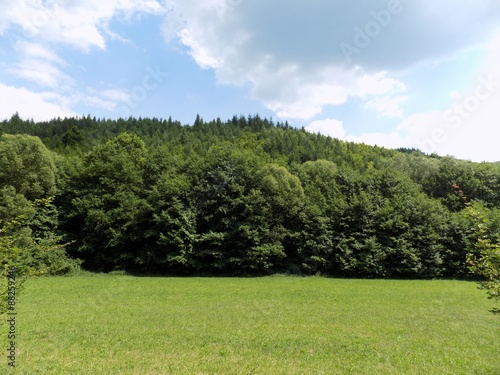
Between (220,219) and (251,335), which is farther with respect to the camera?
(220,219)

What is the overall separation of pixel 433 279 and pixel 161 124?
9673 cm

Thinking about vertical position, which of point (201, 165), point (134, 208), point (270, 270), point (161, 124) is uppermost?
point (161, 124)

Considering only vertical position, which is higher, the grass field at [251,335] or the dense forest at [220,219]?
the dense forest at [220,219]

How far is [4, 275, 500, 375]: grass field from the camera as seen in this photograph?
9352mm

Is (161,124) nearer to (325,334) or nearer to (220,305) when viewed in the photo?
(220,305)

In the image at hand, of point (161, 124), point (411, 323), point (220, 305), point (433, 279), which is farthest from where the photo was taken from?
point (161, 124)

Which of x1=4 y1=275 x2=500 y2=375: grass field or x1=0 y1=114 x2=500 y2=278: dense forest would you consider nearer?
x1=4 y1=275 x2=500 y2=375: grass field

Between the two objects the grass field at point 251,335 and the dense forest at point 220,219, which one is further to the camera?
the dense forest at point 220,219

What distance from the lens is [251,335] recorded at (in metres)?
12.5

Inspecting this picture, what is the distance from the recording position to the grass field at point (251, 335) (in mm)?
9352

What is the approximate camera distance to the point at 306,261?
138 ft

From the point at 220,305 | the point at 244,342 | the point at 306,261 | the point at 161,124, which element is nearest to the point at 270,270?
the point at 306,261

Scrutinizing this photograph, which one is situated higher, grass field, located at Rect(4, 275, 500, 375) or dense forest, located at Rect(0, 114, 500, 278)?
dense forest, located at Rect(0, 114, 500, 278)

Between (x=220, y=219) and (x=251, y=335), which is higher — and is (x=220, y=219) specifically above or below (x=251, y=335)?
above
